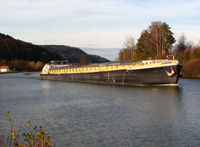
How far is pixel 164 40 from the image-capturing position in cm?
8219

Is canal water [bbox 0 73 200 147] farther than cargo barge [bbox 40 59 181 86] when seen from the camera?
No

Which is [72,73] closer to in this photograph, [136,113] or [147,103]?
[147,103]

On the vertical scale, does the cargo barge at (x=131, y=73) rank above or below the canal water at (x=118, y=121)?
above

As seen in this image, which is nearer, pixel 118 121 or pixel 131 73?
Result: pixel 118 121

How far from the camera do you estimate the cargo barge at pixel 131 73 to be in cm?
4212

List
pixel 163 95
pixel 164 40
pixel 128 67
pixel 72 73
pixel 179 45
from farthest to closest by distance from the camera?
pixel 179 45 → pixel 164 40 → pixel 72 73 → pixel 128 67 → pixel 163 95

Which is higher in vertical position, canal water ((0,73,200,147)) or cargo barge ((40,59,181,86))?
cargo barge ((40,59,181,86))

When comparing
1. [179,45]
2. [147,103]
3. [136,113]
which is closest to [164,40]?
[179,45]

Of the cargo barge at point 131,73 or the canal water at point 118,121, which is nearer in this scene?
the canal water at point 118,121

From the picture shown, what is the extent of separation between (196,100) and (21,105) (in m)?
20.0

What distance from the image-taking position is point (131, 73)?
46000 millimetres

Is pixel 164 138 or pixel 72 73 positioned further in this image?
pixel 72 73

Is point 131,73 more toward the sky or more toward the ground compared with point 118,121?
more toward the sky

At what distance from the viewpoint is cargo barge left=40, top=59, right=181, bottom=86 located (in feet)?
138
